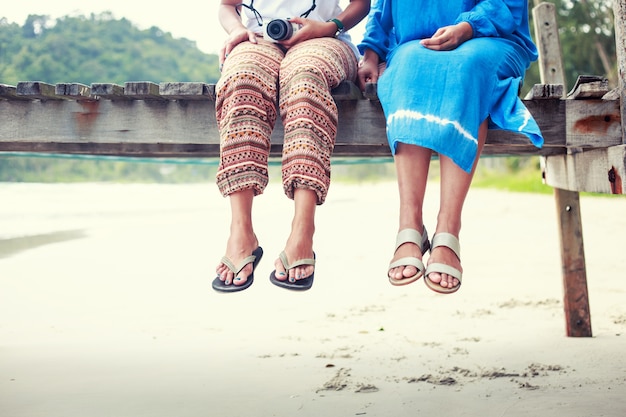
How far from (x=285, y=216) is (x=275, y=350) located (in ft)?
41.7

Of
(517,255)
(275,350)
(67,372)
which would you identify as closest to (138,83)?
(67,372)

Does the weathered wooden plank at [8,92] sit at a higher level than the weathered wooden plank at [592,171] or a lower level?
higher

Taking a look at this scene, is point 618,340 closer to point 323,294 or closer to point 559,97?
point 559,97

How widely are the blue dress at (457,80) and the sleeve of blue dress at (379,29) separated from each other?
108 mm

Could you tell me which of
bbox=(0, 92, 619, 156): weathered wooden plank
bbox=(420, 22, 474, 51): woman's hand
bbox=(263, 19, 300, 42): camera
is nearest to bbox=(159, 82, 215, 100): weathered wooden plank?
bbox=(0, 92, 619, 156): weathered wooden plank

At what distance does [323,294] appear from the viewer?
6.24 m

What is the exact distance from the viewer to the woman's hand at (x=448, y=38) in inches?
100

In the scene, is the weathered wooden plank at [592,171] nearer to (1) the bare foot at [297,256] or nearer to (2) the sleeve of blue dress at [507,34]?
(2) the sleeve of blue dress at [507,34]

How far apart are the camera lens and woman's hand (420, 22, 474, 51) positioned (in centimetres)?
51

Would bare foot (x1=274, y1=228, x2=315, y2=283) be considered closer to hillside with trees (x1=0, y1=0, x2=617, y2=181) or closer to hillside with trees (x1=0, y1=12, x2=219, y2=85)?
hillside with trees (x1=0, y1=0, x2=617, y2=181)

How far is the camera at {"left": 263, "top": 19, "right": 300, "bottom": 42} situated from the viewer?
272 centimetres

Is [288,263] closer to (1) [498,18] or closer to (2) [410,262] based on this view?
(2) [410,262]

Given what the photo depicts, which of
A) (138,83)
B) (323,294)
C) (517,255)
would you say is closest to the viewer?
(138,83)

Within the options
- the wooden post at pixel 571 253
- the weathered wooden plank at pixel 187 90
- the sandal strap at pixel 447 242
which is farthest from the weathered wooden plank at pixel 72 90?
the wooden post at pixel 571 253
